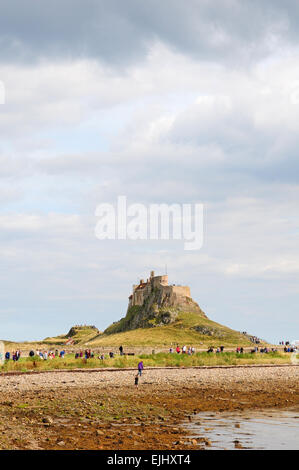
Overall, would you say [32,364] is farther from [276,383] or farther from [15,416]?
[15,416]

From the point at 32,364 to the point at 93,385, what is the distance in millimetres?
17060

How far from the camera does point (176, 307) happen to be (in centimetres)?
15612

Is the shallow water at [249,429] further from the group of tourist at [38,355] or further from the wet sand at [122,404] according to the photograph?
the group of tourist at [38,355]

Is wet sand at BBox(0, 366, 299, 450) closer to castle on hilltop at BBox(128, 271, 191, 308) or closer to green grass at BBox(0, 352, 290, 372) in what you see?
green grass at BBox(0, 352, 290, 372)

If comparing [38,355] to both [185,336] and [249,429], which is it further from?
[185,336]

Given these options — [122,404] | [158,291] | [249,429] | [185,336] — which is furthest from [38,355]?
[158,291]

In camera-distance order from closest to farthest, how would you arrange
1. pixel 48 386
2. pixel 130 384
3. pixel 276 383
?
pixel 48 386 → pixel 130 384 → pixel 276 383

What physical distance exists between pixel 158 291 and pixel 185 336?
38323 mm

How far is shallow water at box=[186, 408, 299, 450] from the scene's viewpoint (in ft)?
64.2

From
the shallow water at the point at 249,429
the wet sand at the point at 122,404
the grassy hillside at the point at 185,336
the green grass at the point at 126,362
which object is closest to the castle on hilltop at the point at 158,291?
the grassy hillside at the point at 185,336

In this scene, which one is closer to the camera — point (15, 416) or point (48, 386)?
point (15, 416)

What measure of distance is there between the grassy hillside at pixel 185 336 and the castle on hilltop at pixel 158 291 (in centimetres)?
1308

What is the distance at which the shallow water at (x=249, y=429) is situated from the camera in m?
19.6

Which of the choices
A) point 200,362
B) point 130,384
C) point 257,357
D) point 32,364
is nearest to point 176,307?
point 257,357
